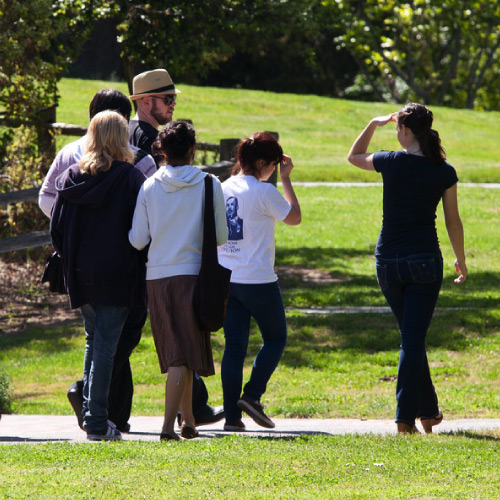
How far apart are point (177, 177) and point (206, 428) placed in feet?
6.19

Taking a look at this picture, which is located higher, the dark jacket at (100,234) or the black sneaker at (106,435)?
the dark jacket at (100,234)

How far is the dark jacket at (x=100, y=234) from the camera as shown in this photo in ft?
17.4

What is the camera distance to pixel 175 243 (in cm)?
528

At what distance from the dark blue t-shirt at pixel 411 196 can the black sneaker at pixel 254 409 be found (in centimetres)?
122

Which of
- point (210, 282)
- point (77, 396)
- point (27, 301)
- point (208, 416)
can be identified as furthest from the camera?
point (27, 301)

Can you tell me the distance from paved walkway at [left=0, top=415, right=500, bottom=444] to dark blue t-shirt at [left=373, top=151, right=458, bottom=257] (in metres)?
1.14

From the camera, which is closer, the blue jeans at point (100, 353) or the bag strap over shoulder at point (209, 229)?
the bag strap over shoulder at point (209, 229)

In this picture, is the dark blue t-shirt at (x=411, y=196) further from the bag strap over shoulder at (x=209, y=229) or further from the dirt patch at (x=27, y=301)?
the dirt patch at (x=27, y=301)

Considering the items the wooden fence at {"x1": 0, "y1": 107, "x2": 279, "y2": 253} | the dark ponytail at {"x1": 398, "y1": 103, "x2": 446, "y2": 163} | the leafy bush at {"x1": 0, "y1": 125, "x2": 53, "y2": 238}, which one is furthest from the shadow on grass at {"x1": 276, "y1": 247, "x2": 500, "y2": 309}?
the dark ponytail at {"x1": 398, "y1": 103, "x2": 446, "y2": 163}

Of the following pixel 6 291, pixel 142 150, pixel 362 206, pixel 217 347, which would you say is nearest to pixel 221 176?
pixel 217 347

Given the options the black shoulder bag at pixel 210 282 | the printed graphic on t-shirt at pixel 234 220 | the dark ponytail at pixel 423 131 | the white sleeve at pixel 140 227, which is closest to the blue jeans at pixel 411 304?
the dark ponytail at pixel 423 131

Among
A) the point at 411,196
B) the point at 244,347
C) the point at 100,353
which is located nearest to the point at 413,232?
the point at 411,196

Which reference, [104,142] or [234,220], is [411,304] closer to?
[234,220]

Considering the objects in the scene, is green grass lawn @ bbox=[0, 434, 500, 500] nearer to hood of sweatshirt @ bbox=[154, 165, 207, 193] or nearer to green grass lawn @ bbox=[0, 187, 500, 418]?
hood of sweatshirt @ bbox=[154, 165, 207, 193]
